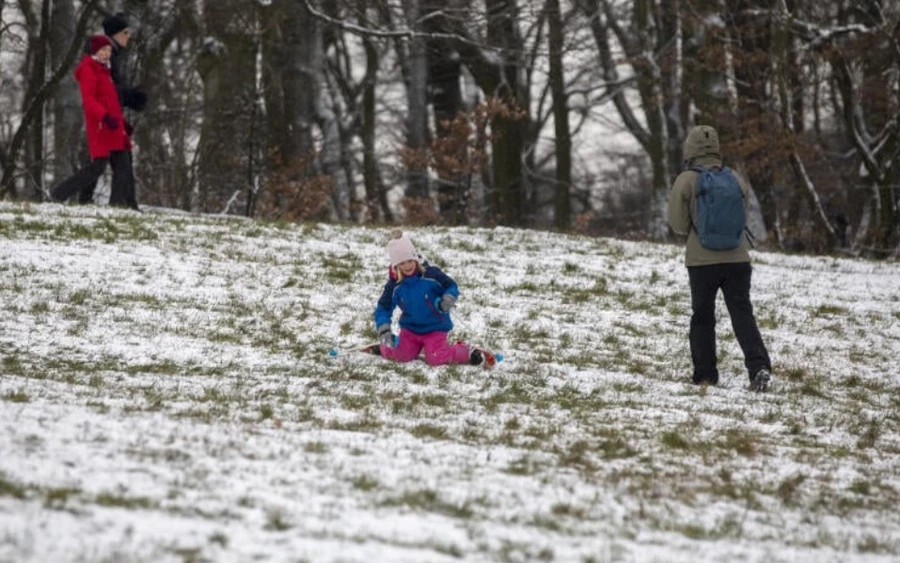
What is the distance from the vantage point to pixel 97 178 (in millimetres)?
16922

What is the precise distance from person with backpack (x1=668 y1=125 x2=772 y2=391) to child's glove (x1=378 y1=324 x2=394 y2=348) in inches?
89.5

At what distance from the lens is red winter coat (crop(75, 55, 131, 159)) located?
16094 millimetres

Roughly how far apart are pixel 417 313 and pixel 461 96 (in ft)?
85.8

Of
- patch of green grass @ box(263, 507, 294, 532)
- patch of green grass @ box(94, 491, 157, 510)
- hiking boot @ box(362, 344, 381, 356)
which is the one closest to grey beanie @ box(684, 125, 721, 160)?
hiking boot @ box(362, 344, 381, 356)

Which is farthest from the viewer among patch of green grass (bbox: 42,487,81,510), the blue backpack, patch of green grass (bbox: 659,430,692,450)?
the blue backpack

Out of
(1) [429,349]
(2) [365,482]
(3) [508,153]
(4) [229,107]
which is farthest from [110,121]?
(3) [508,153]

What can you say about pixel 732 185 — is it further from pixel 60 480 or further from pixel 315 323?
pixel 60 480

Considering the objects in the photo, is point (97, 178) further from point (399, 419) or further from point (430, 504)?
point (430, 504)

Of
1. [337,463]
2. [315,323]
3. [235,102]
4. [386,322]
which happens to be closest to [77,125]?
[235,102]

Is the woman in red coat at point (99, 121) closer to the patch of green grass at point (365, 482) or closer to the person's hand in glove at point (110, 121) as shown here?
the person's hand in glove at point (110, 121)

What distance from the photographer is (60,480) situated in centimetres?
563

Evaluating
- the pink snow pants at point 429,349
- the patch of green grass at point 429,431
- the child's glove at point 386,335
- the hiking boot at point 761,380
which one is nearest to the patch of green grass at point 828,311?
the hiking boot at point 761,380

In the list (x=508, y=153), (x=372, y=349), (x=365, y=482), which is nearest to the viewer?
(x=365, y=482)

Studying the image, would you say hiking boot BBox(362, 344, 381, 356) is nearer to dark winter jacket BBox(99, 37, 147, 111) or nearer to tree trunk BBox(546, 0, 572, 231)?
dark winter jacket BBox(99, 37, 147, 111)
